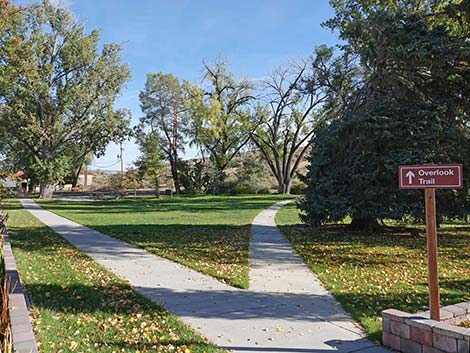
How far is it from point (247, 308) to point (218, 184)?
38.0 meters

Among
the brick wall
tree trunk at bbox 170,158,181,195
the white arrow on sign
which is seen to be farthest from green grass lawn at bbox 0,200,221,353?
tree trunk at bbox 170,158,181,195

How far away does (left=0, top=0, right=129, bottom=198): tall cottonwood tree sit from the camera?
3288 cm

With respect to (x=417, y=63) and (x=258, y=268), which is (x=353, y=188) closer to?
(x=417, y=63)

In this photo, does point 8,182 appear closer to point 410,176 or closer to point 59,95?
point 410,176

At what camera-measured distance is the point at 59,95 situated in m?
34.0

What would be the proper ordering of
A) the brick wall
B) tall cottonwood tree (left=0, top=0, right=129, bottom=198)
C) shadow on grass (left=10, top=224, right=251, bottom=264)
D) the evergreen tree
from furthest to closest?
1. tall cottonwood tree (left=0, top=0, right=129, bottom=198)
2. the evergreen tree
3. shadow on grass (left=10, top=224, right=251, bottom=264)
4. the brick wall

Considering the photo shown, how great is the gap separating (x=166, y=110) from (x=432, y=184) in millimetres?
42943

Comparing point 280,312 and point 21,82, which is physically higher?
point 21,82

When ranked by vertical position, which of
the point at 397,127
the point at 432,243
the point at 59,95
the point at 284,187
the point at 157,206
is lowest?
the point at 157,206

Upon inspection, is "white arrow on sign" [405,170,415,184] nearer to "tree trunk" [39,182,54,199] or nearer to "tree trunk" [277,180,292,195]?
"tree trunk" [39,182,54,199]

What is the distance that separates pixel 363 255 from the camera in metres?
9.05

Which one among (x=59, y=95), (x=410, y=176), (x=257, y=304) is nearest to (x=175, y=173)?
(x=59, y=95)

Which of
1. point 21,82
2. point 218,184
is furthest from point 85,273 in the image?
point 218,184

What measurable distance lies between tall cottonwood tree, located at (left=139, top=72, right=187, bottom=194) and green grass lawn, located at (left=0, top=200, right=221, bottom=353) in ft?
122
